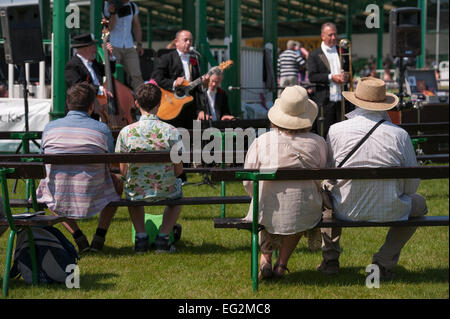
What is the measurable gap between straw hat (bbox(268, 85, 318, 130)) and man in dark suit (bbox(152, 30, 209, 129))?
479 centimetres

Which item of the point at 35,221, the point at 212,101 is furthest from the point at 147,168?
the point at 212,101

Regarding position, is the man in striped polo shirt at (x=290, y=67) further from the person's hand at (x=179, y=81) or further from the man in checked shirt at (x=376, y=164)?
the man in checked shirt at (x=376, y=164)

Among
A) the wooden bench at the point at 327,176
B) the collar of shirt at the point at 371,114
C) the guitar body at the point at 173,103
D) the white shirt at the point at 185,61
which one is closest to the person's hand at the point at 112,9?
the white shirt at the point at 185,61

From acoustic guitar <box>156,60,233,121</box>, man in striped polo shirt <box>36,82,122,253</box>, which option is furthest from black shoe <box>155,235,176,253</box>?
acoustic guitar <box>156,60,233,121</box>

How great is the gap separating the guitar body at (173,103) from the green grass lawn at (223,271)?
2601 mm

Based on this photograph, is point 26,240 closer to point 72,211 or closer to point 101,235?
point 72,211

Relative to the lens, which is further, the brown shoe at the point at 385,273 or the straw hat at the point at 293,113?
the brown shoe at the point at 385,273

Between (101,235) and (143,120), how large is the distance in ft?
3.15

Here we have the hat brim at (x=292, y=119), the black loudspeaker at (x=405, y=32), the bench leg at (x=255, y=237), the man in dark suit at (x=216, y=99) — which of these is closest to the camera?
the bench leg at (x=255, y=237)

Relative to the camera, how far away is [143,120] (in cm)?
607

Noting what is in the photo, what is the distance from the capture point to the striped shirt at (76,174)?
5727 millimetres

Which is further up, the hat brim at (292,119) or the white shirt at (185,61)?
the white shirt at (185,61)
